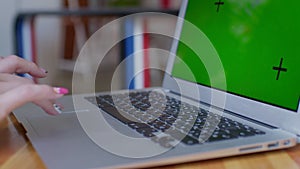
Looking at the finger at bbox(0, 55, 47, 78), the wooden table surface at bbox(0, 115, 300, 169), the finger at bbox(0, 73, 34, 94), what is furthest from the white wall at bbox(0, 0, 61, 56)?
the wooden table surface at bbox(0, 115, 300, 169)

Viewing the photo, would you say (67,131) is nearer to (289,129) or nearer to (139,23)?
(289,129)

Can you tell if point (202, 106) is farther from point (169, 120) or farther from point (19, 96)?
point (19, 96)

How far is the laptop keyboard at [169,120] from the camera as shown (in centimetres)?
49

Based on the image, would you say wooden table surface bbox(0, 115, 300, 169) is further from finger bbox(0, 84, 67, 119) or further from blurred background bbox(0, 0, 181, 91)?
blurred background bbox(0, 0, 181, 91)

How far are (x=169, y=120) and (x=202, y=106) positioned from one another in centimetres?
12

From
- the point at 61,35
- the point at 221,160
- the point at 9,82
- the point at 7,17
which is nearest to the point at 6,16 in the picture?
the point at 7,17

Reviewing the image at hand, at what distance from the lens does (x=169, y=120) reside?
573 millimetres

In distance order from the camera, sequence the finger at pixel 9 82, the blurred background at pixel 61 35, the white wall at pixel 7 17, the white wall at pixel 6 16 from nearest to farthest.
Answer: the finger at pixel 9 82, the blurred background at pixel 61 35, the white wall at pixel 7 17, the white wall at pixel 6 16

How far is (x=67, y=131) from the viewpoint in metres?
0.55

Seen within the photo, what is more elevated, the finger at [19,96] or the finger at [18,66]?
the finger at [19,96]

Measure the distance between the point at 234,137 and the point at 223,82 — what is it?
0.71ft

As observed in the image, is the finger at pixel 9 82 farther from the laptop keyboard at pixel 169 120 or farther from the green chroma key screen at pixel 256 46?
the green chroma key screen at pixel 256 46

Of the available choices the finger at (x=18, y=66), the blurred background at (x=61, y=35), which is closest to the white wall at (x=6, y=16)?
the blurred background at (x=61, y=35)

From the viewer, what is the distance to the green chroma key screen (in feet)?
1.83
